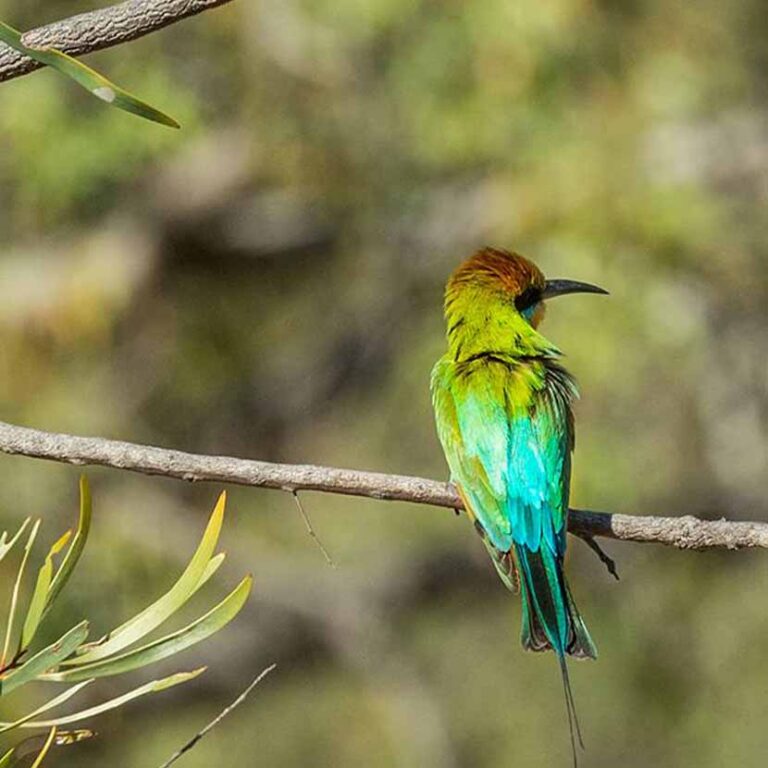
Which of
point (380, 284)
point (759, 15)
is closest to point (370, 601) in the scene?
point (380, 284)

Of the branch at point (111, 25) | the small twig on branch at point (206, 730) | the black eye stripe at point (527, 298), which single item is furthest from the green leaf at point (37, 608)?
the black eye stripe at point (527, 298)

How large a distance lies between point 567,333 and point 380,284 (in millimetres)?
1073

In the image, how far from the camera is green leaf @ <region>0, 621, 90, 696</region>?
1348 mm

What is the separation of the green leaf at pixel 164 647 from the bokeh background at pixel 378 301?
2.80 metres

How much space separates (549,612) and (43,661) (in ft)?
4.02

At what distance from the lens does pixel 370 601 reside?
5.49m

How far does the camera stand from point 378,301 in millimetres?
5359

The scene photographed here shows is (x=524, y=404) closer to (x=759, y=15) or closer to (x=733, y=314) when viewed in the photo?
(x=733, y=314)

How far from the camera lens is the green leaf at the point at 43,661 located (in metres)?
1.35

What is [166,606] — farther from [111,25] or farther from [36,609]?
[111,25]

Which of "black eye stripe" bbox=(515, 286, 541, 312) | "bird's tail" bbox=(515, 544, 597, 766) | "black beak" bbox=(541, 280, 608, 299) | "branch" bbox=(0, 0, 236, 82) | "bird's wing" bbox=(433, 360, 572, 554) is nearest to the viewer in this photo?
"branch" bbox=(0, 0, 236, 82)

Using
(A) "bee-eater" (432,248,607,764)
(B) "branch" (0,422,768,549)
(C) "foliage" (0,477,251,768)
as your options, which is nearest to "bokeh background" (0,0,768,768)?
(A) "bee-eater" (432,248,607,764)

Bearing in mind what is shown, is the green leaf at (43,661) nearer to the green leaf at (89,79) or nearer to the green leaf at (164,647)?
the green leaf at (164,647)

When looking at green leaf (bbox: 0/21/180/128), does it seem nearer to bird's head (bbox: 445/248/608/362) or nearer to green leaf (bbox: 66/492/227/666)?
green leaf (bbox: 66/492/227/666)
